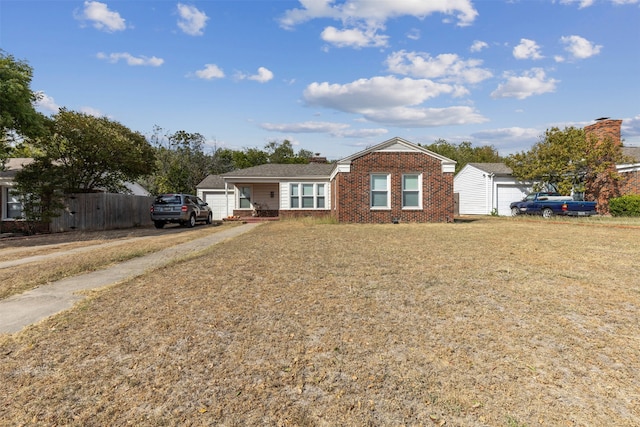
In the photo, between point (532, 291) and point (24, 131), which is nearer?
point (532, 291)

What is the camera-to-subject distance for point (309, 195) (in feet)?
76.5

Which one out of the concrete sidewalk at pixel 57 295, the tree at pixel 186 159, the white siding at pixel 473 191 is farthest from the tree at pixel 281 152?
the concrete sidewalk at pixel 57 295

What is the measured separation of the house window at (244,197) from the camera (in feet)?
83.3

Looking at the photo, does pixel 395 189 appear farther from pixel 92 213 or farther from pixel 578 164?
pixel 92 213

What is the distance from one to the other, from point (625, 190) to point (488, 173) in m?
8.23

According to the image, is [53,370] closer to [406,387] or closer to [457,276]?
[406,387]

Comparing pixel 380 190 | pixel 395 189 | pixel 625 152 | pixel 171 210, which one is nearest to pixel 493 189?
pixel 625 152

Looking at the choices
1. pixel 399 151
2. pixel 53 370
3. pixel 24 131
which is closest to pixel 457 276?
A: pixel 53 370

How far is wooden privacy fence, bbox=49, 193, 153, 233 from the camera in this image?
1788 cm

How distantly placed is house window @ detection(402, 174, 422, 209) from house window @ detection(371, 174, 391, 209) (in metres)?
0.88

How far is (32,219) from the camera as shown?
1641cm

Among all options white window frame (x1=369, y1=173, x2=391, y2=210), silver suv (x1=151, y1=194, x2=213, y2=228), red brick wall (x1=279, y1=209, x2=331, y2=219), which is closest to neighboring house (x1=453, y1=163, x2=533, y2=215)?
white window frame (x1=369, y1=173, x2=391, y2=210)

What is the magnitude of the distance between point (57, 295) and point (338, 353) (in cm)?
432

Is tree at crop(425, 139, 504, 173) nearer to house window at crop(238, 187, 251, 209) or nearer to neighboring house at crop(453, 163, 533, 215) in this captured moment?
neighboring house at crop(453, 163, 533, 215)
